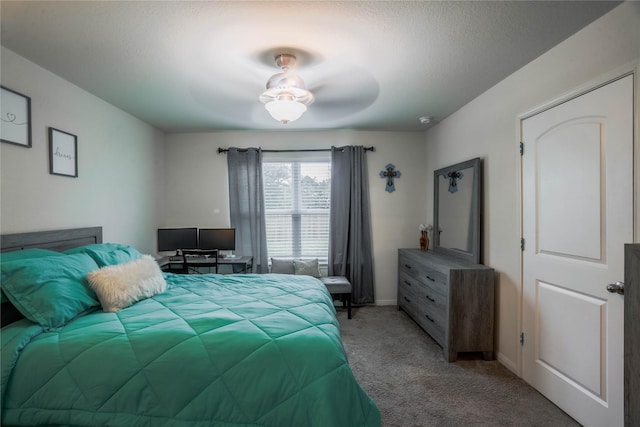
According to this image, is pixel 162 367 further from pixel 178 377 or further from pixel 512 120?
pixel 512 120

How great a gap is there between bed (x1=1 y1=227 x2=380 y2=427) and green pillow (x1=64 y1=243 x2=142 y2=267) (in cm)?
43

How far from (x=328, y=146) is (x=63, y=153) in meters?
2.89

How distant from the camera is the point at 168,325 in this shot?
1602 millimetres

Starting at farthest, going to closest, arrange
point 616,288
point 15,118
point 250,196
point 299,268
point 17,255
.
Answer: point 250,196 → point 299,268 → point 15,118 → point 17,255 → point 616,288

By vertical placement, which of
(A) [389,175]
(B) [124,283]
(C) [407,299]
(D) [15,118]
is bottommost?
(C) [407,299]

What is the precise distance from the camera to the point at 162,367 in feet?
4.49

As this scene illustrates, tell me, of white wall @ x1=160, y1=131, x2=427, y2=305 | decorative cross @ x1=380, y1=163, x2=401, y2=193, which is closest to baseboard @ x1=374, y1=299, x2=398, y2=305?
white wall @ x1=160, y1=131, x2=427, y2=305

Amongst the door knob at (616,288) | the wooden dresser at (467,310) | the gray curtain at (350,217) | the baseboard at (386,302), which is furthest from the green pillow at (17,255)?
the baseboard at (386,302)

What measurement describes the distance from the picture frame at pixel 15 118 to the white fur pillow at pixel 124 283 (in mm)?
1115

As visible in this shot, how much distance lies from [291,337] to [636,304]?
4.85ft

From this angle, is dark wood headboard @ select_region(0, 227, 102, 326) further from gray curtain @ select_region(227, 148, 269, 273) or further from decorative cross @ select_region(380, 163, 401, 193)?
decorative cross @ select_region(380, 163, 401, 193)

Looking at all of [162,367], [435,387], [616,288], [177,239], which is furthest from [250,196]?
[616,288]

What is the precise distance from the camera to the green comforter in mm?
1301

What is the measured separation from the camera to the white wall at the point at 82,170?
6.86 ft
